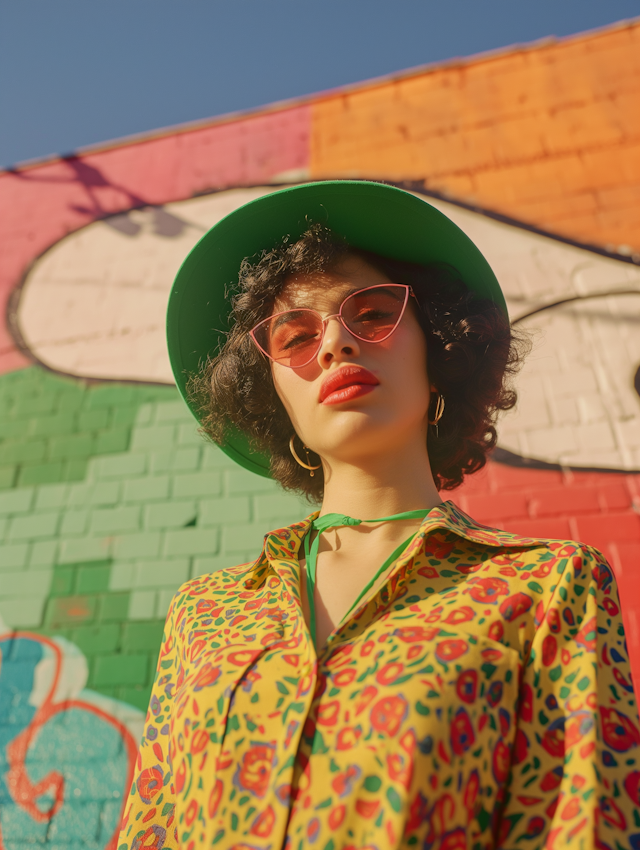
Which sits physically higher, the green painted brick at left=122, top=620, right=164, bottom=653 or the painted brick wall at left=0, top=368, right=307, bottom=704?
the painted brick wall at left=0, top=368, right=307, bottom=704

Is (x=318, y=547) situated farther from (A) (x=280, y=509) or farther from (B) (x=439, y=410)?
(A) (x=280, y=509)

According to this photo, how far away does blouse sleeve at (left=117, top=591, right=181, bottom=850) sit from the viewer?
3.47 ft

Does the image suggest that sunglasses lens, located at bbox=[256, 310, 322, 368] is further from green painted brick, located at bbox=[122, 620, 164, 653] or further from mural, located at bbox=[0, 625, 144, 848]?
mural, located at bbox=[0, 625, 144, 848]

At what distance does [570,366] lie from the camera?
2.38 metres

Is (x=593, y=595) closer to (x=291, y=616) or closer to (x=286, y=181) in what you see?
(x=291, y=616)

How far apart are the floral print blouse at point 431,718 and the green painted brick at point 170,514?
1.40 m

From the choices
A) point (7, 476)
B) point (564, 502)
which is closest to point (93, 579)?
point (7, 476)

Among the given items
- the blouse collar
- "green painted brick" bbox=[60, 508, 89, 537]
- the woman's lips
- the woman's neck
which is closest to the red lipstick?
the woman's lips

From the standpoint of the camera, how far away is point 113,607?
229cm

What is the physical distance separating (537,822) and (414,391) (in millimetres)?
745

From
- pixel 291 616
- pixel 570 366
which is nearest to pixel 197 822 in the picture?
pixel 291 616

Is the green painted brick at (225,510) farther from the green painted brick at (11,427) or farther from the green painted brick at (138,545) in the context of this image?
the green painted brick at (11,427)

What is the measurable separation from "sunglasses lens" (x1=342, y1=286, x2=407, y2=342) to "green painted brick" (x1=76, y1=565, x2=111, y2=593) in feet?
5.48

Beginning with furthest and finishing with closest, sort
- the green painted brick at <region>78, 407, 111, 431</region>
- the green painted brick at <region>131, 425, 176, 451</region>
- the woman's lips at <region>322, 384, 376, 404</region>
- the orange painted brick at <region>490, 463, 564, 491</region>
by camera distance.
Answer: the green painted brick at <region>78, 407, 111, 431</region> < the green painted brick at <region>131, 425, 176, 451</region> < the orange painted brick at <region>490, 463, 564, 491</region> < the woman's lips at <region>322, 384, 376, 404</region>
